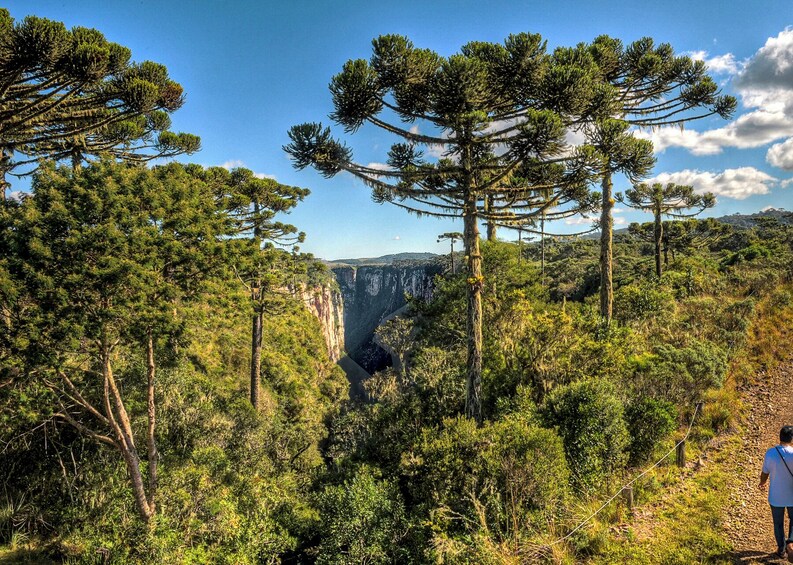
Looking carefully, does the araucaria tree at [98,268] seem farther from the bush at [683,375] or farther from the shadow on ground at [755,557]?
the bush at [683,375]

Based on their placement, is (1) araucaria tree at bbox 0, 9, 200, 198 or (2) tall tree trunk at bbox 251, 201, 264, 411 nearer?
(1) araucaria tree at bbox 0, 9, 200, 198

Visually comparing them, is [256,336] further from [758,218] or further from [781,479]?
[758,218]

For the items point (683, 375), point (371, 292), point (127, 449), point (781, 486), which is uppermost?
point (371, 292)

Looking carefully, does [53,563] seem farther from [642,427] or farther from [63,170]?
[642,427]

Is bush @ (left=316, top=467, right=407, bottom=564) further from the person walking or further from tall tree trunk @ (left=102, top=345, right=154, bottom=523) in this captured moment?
the person walking

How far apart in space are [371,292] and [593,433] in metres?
114

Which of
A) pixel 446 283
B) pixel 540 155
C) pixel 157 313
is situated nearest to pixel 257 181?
pixel 446 283

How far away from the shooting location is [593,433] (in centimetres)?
630

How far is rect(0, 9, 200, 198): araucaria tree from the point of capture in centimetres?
606

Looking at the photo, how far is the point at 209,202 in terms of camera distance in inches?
330

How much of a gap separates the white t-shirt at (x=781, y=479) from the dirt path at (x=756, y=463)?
721 millimetres

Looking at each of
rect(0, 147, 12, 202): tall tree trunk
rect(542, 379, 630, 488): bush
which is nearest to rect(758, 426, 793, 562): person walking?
rect(542, 379, 630, 488): bush

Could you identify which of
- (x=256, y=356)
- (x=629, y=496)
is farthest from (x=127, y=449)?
(x=256, y=356)

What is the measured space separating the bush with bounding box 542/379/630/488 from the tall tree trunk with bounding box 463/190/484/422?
4.99ft
